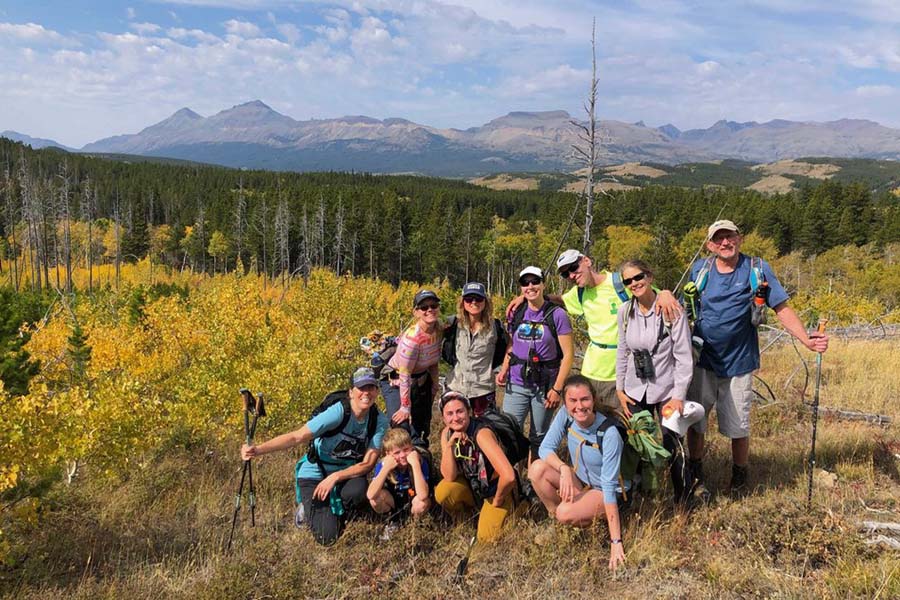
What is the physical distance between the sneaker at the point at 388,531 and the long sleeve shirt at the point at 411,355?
3.49ft

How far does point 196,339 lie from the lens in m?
10.4

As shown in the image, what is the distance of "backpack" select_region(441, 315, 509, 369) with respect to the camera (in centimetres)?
508

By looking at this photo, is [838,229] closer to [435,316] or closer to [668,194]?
[668,194]

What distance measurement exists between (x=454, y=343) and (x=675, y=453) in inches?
85.9

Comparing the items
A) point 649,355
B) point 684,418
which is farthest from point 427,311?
point 684,418

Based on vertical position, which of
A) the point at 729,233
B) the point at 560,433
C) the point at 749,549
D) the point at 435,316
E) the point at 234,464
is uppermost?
the point at 729,233

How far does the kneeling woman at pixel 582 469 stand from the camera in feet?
13.1

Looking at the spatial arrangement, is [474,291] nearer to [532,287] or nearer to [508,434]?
[532,287]

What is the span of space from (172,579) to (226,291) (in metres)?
9.44

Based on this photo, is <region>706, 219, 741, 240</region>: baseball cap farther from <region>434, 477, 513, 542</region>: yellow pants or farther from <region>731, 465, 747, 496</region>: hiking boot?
<region>434, 477, 513, 542</region>: yellow pants

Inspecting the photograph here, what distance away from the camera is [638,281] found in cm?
423

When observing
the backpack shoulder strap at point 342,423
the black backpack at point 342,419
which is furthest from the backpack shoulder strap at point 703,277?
the backpack shoulder strap at point 342,423

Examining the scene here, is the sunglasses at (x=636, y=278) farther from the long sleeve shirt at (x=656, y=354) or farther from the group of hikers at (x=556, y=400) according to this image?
the long sleeve shirt at (x=656, y=354)

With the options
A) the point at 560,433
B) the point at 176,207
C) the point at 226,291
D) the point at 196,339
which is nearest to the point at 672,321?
the point at 560,433
